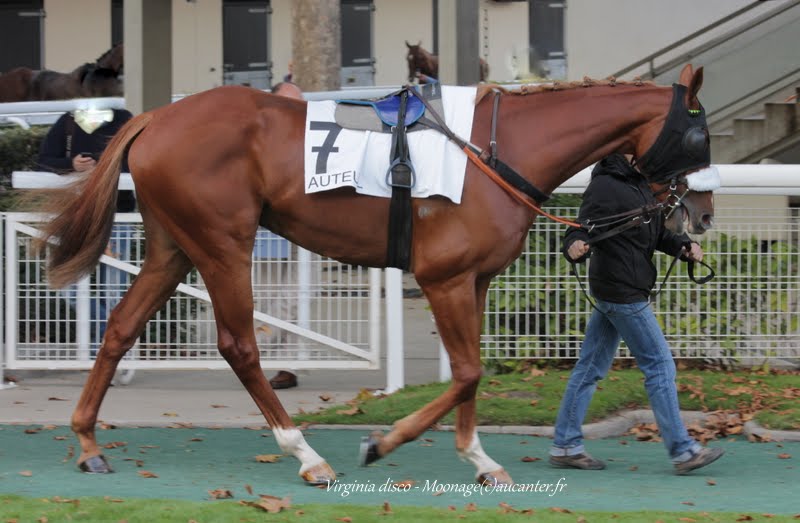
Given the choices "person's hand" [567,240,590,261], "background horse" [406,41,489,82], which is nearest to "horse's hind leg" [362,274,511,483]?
"person's hand" [567,240,590,261]

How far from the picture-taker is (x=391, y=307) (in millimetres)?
7684

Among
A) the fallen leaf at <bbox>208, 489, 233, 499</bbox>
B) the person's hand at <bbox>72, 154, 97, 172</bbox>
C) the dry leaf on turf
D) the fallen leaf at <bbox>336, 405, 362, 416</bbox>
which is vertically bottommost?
the fallen leaf at <bbox>208, 489, 233, 499</bbox>

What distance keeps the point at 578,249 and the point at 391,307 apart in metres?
2.20

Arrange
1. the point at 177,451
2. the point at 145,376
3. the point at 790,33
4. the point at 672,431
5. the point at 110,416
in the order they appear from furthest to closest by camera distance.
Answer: the point at 790,33 < the point at 145,376 < the point at 110,416 < the point at 177,451 < the point at 672,431

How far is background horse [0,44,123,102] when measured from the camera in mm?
16953

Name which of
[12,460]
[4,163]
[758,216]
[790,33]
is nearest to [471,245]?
[12,460]

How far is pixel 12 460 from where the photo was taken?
19.9 feet

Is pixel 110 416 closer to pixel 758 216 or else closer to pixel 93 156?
Answer: pixel 93 156

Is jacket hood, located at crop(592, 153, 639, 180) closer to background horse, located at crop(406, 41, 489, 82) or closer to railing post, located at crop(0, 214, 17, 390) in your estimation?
railing post, located at crop(0, 214, 17, 390)

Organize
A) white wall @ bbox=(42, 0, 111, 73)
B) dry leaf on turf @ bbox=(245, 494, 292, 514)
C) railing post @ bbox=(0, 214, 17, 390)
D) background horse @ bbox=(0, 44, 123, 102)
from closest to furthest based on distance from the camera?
1. dry leaf on turf @ bbox=(245, 494, 292, 514)
2. railing post @ bbox=(0, 214, 17, 390)
3. background horse @ bbox=(0, 44, 123, 102)
4. white wall @ bbox=(42, 0, 111, 73)

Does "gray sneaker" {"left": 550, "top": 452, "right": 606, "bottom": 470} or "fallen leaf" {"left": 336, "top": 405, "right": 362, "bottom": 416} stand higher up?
"fallen leaf" {"left": 336, "top": 405, "right": 362, "bottom": 416}

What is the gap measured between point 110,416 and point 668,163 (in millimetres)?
3769

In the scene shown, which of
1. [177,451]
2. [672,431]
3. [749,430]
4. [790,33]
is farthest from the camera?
[790,33]

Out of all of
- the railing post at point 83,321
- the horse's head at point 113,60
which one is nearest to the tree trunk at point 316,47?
the horse's head at point 113,60
